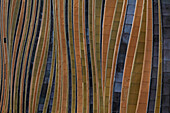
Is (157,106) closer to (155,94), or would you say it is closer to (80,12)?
(155,94)

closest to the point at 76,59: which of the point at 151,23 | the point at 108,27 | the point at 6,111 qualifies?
the point at 108,27

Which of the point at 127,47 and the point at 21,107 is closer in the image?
the point at 127,47

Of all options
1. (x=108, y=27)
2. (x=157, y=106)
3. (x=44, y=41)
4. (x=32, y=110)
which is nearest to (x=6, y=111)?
(x=32, y=110)

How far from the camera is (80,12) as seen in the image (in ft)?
82.2

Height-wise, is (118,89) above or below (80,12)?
below

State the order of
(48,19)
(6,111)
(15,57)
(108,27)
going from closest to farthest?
(108,27) < (48,19) < (15,57) < (6,111)

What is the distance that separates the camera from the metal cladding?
17438 millimetres

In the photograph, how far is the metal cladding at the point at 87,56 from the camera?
57.2ft

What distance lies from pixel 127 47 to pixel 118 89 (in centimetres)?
260

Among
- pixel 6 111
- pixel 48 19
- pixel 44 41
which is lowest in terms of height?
pixel 6 111

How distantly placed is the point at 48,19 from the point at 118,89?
15.9 meters

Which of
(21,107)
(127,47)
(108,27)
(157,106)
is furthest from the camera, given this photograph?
(21,107)

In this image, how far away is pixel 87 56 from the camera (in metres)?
24.2

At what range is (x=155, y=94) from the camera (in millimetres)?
17375
